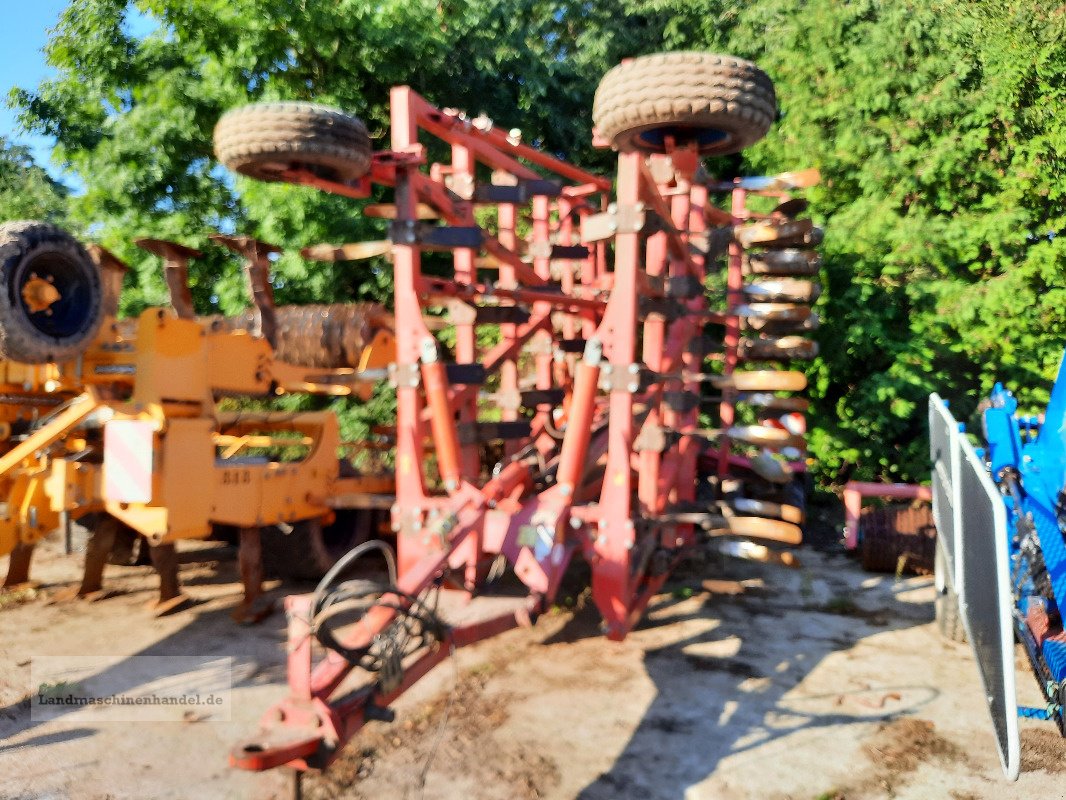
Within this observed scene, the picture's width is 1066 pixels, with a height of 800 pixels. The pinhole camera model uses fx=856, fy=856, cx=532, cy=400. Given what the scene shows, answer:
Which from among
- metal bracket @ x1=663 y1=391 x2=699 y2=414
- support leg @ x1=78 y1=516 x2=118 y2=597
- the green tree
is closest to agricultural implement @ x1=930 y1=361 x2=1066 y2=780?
metal bracket @ x1=663 y1=391 x2=699 y2=414

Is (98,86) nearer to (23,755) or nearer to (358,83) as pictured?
(358,83)

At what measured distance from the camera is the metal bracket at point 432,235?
209 inches

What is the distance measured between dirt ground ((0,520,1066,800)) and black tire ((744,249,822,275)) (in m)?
2.59

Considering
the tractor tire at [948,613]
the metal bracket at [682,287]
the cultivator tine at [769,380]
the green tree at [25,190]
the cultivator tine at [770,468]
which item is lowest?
the tractor tire at [948,613]

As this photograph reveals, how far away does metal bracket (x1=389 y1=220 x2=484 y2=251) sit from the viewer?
5.30 m

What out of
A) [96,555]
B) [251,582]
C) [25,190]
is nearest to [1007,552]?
[251,582]

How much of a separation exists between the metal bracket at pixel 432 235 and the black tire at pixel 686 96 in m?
1.11

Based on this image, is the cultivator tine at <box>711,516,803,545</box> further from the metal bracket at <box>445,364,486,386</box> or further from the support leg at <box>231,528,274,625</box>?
the support leg at <box>231,528,274,625</box>

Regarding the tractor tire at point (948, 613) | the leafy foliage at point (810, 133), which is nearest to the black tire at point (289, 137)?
the tractor tire at point (948, 613)

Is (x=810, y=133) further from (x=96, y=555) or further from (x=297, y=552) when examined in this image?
(x=96, y=555)

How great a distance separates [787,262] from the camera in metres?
6.68

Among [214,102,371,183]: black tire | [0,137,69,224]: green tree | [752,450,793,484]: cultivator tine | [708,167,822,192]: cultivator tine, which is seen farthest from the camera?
[0,137,69,224]: green tree

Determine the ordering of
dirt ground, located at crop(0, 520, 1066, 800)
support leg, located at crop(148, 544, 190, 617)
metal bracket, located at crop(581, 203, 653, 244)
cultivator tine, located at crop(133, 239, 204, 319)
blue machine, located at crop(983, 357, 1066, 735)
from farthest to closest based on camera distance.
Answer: cultivator tine, located at crop(133, 239, 204, 319)
support leg, located at crop(148, 544, 190, 617)
metal bracket, located at crop(581, 203, 653, 244)
blue machine, located at crop(983, 357, 1066, 735)
dirt ground, located at crop(0, 520, 1066, 800)

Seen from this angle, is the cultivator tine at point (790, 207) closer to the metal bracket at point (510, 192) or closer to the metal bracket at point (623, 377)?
the metal bracket at point (510, 192)
